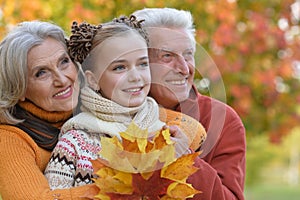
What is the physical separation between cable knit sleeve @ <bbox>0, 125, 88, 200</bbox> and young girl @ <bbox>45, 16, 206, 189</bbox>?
59mm

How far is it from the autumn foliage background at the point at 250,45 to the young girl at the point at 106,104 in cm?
296

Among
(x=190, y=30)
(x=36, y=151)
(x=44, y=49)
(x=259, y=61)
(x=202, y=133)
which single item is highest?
(x=259, y=61)

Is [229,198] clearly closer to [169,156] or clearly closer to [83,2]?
[169,156]

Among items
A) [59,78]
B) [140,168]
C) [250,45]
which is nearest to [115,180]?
[140,168]

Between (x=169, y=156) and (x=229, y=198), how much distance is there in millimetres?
691

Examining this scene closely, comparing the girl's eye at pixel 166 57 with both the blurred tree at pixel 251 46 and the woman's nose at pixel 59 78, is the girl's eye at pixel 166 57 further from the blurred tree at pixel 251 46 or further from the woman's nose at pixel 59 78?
the blurred tree at pixel 251 46

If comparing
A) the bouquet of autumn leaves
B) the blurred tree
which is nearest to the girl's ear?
the bouquet of autumn leaves

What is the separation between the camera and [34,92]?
3135 mm

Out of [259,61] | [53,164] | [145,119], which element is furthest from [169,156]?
[259,61]

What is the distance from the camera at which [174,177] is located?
258 centimetres

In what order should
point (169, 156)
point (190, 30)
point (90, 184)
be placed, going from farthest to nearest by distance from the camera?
point (190, 30), point (90, 184), point (169, 156)

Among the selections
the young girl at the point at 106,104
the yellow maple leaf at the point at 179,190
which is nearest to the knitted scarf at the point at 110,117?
the young girl at the point at 106,104

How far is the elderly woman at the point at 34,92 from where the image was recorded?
3059 mm

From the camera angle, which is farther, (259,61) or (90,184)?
(259,61)
